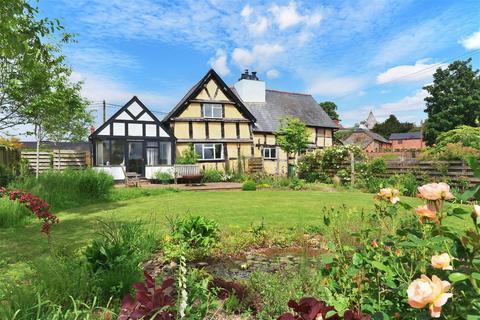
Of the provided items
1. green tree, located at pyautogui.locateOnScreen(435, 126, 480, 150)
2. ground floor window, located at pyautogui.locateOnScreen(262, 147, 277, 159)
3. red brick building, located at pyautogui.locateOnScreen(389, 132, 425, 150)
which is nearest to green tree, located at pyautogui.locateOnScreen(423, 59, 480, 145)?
red brick building, located at pyautogui.locateOnScreen(389, 132, 425, 150)

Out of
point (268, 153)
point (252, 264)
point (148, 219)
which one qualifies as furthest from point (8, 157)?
point (268, 153)

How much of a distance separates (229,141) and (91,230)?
18.2 meters

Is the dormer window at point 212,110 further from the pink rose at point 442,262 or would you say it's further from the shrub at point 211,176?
the pink rose at point 442,262

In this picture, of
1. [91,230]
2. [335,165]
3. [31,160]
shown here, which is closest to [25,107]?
[31,160]

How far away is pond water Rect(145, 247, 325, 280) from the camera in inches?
159

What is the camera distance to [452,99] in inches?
1699

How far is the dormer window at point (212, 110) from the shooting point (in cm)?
2391

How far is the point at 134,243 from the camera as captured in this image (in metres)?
4.28

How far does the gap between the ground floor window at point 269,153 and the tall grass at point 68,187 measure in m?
16.0

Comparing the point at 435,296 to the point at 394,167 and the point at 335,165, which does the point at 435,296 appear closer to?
the point at 394,167

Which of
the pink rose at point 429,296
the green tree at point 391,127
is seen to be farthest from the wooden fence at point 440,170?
the green tree at point 391,127

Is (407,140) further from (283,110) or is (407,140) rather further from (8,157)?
(8,157)

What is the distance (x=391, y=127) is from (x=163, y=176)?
69.1 metres

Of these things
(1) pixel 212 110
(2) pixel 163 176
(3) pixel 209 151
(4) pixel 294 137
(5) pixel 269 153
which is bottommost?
(2) pixel 163 176
